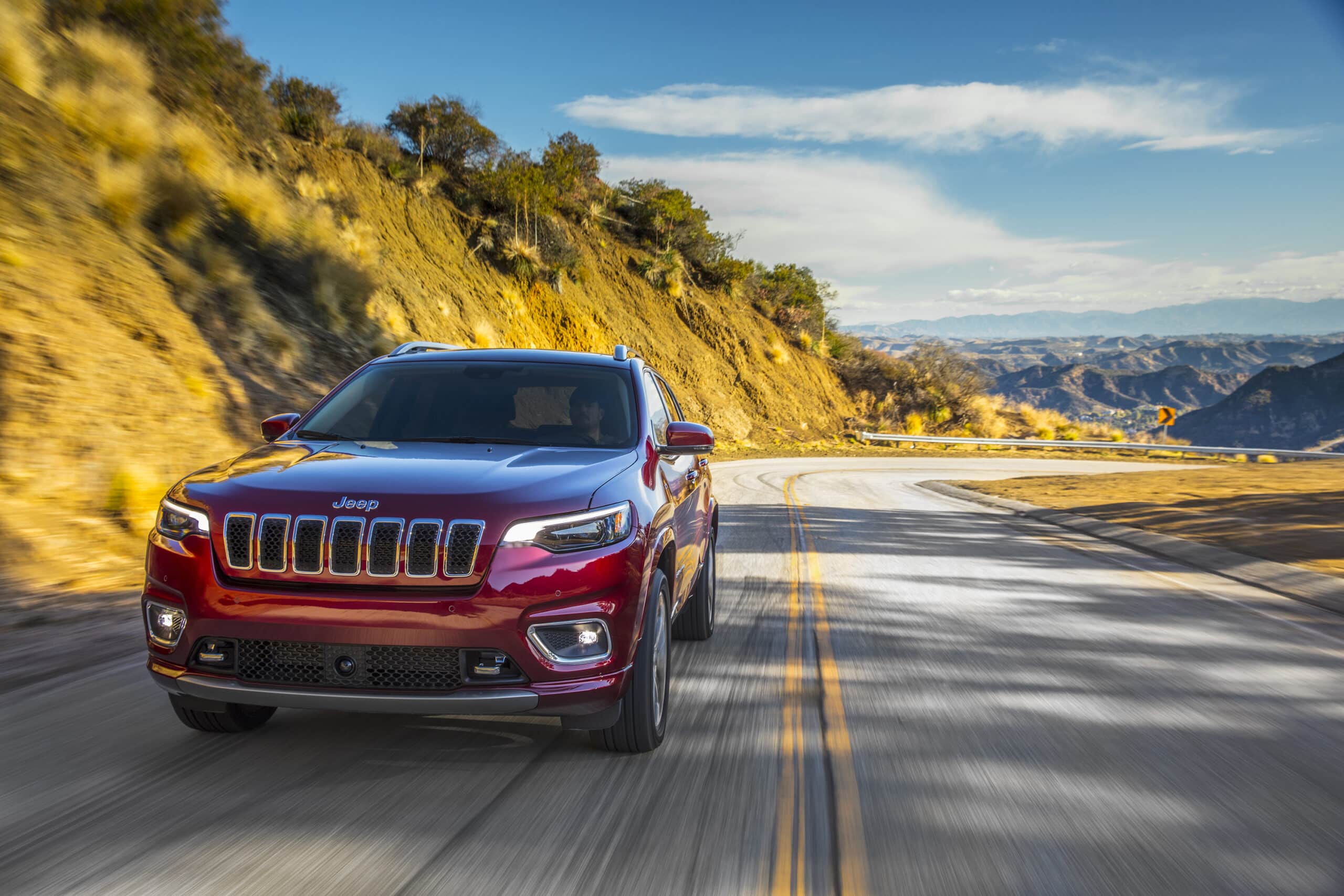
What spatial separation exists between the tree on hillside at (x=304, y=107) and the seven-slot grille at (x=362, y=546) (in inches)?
1074

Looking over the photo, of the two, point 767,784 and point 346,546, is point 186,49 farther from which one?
point 767,784

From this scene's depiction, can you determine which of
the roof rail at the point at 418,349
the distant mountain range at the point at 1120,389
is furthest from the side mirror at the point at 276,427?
the distant mountain range at the point at 1120,389

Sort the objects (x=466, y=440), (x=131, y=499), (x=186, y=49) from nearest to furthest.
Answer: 1. (x=466, y=440)
2. (x=131, y=499)
3. (x=186, y=49)

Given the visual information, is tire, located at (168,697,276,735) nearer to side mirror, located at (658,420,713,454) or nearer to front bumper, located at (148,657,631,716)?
front bumper, located at (148,657,631,716)

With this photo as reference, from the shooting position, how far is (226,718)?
4.06 metres

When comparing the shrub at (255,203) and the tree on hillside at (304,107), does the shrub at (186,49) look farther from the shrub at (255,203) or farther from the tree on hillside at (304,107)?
the tree on hillside at (304,107)

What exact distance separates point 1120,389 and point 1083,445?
154 meters

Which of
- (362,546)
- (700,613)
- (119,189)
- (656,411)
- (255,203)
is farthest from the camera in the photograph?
(255,203)

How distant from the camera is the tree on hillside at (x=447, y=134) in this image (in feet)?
105

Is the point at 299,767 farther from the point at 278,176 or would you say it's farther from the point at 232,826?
the point at 278,176

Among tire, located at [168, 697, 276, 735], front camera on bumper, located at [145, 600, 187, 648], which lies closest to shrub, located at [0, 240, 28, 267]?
tire, located at [168, 697, 276, 735]

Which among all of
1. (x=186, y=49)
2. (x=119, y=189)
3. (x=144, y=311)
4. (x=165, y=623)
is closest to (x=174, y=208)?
(x=119, y=189)

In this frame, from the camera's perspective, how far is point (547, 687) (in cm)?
356

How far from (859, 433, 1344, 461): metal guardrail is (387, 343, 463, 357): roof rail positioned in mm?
36134
